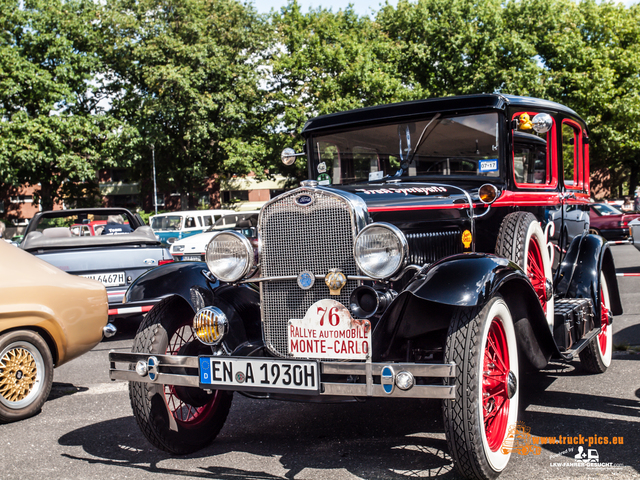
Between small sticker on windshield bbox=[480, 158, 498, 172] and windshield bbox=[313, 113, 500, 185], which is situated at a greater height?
windshield bbox=[313, 113, 500, 185]

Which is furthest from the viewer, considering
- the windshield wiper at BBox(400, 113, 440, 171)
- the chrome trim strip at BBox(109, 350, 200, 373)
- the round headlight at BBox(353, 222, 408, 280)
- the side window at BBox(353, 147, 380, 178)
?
the side window at BBox(353, 147, 380, 178)

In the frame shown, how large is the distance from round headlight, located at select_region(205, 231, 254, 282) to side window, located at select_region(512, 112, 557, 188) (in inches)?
89.8

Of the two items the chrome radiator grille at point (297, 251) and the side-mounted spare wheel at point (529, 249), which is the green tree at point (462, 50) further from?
the chrome radiator grille at point (297, 251)

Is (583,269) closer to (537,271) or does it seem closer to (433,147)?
(537,271)

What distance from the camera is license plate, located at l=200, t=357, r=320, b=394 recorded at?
3.07m

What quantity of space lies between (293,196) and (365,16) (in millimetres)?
31692

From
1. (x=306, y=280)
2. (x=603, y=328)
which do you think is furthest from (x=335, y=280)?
(x=603, y=328)

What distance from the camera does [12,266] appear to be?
15.7 ft

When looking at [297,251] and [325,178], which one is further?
[325,178]

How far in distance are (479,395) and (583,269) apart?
287 cm

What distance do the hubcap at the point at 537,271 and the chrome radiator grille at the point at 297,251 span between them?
64.1 inches

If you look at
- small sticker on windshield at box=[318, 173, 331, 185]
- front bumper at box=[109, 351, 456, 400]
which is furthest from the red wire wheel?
small sticker on windshield at box=[318, 173, 331, 185]

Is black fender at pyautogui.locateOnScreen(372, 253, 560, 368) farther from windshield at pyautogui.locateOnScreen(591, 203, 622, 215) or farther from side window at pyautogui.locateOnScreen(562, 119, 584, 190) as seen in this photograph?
windshield at pyautogui.locateOnScreen(591, 203, 622, 215)

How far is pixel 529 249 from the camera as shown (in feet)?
14.4
